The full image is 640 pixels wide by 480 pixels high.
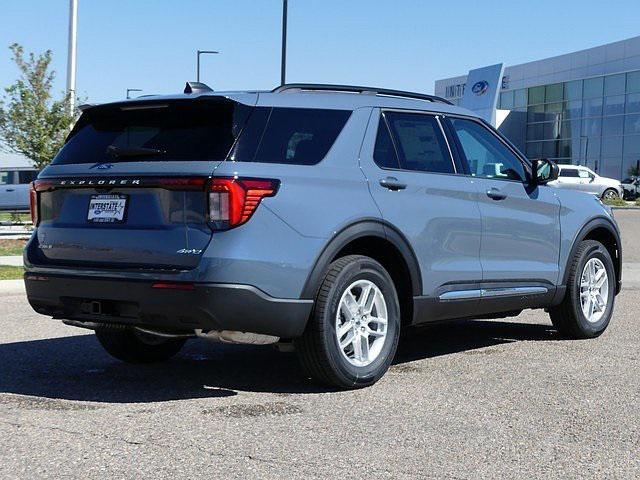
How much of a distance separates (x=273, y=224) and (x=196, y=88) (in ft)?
3.97

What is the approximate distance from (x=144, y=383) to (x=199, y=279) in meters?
1.29

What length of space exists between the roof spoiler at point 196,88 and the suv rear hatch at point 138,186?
308mm

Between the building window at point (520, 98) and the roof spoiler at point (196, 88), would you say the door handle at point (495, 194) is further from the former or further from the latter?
the building window at point (520, 98)

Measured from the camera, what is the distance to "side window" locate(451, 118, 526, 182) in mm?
7223

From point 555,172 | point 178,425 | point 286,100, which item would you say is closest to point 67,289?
point 178,425

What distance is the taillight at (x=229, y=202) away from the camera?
5.46 m

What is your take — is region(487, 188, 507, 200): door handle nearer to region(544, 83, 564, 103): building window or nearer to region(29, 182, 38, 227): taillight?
region(29, 182, 38, 227): taillight

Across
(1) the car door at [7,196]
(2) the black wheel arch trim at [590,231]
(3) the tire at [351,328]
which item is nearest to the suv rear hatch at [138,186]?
(3) the tire at [351,328]

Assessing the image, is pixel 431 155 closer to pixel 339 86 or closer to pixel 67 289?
pixel 339 86

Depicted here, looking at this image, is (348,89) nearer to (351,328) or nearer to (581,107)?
(351,328)

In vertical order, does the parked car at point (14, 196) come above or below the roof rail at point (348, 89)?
below

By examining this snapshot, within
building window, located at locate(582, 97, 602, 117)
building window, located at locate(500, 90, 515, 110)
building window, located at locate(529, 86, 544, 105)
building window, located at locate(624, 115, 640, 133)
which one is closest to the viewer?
building window, located at locate(624, 115, 640, 133)

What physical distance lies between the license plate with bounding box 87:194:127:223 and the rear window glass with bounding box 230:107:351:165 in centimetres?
72

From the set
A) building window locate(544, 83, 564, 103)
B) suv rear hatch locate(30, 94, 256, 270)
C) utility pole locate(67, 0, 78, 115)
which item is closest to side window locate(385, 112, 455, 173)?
suv rear hatch locate(30, 94, 256, 270)
